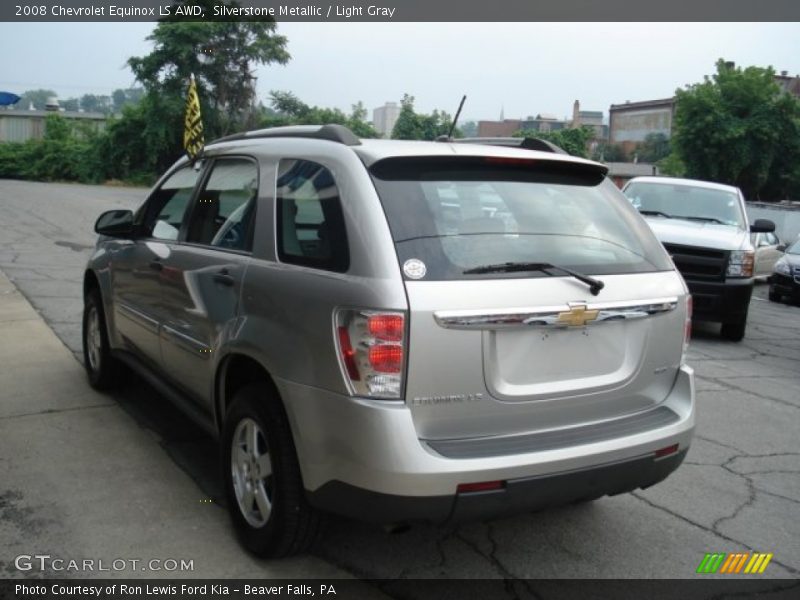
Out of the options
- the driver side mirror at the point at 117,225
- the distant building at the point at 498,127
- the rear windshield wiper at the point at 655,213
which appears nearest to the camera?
the driver side mirror at the point at 117,225

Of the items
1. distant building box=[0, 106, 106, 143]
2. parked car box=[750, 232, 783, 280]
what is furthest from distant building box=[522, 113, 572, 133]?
parked car box=[750, 232, 783, 280]

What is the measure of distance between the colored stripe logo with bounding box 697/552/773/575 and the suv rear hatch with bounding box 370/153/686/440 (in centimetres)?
80

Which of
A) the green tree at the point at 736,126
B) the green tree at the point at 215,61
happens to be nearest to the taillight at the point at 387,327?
the green tree at the point at 736,126

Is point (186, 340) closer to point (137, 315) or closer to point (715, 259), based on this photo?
point (137, 315)

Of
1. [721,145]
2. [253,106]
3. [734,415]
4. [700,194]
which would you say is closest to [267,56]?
[253,106]

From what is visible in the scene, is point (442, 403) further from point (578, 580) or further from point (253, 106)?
point (253, 106)

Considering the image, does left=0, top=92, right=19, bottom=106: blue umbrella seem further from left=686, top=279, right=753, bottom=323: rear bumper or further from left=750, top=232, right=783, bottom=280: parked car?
left=686, top=279, right=753, bottom=323: rear bumper

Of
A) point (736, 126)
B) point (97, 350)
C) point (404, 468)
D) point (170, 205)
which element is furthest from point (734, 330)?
point (736, 126)

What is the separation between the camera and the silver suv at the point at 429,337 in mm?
2619

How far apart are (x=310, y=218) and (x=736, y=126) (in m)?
28.9

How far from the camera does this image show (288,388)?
112 inches

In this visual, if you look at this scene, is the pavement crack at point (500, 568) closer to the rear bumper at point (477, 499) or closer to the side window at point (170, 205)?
the rear bumper at point (477, 499)

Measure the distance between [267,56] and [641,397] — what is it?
5077cm

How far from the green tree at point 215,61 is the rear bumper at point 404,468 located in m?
48.1
